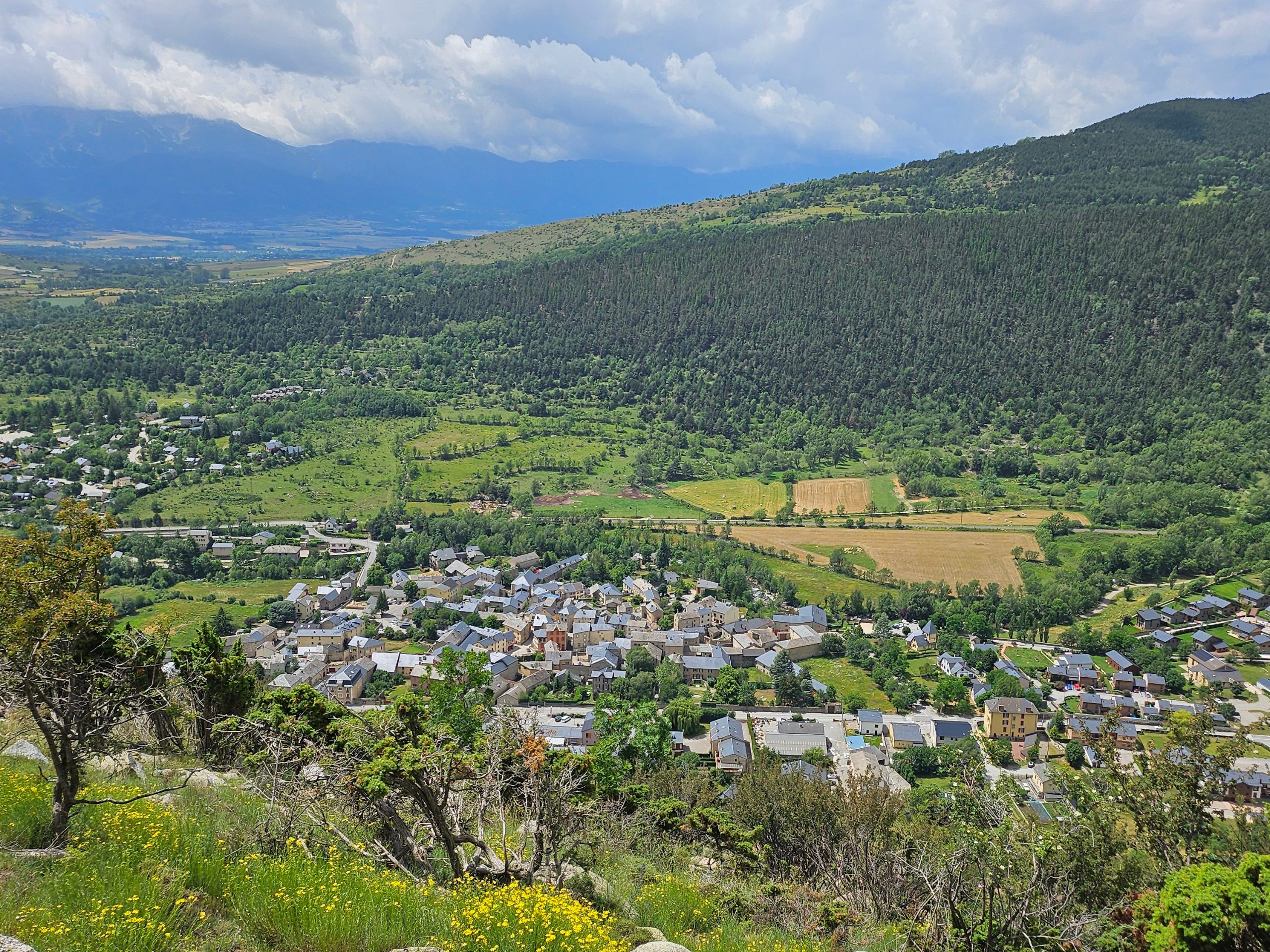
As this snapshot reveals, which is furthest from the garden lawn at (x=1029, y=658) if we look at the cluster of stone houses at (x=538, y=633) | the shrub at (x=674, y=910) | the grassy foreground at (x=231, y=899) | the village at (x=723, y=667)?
the grassy foreground at (x=231, y=899)

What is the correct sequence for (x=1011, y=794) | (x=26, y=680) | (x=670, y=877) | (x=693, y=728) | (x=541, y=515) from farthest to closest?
1. (x=541, y=515)
2. (x=693, y=728)
3. (x=1011, y=794)
4. (x=670, y=877)
5. (x=26, y=680)

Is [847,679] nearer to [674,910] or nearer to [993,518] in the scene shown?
[993,518]

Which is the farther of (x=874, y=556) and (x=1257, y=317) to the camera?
(x=1257, y=317)

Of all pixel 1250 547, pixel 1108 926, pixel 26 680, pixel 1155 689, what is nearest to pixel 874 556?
pixel 1155 689

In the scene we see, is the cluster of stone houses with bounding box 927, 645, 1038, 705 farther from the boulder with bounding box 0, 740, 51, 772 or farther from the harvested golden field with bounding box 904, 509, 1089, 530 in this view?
the boulder with bounding box 0, 740, 51, 772

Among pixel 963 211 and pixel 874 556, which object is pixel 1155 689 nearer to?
pixel 874 556

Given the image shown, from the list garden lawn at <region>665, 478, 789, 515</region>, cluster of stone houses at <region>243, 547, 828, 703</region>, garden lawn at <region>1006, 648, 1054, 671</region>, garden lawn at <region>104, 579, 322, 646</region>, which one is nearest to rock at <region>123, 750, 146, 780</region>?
cluster of stone houses at <region>243, 547, 828, 703</region>

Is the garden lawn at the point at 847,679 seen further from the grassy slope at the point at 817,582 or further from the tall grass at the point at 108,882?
the tall grass at the point at 108,882
